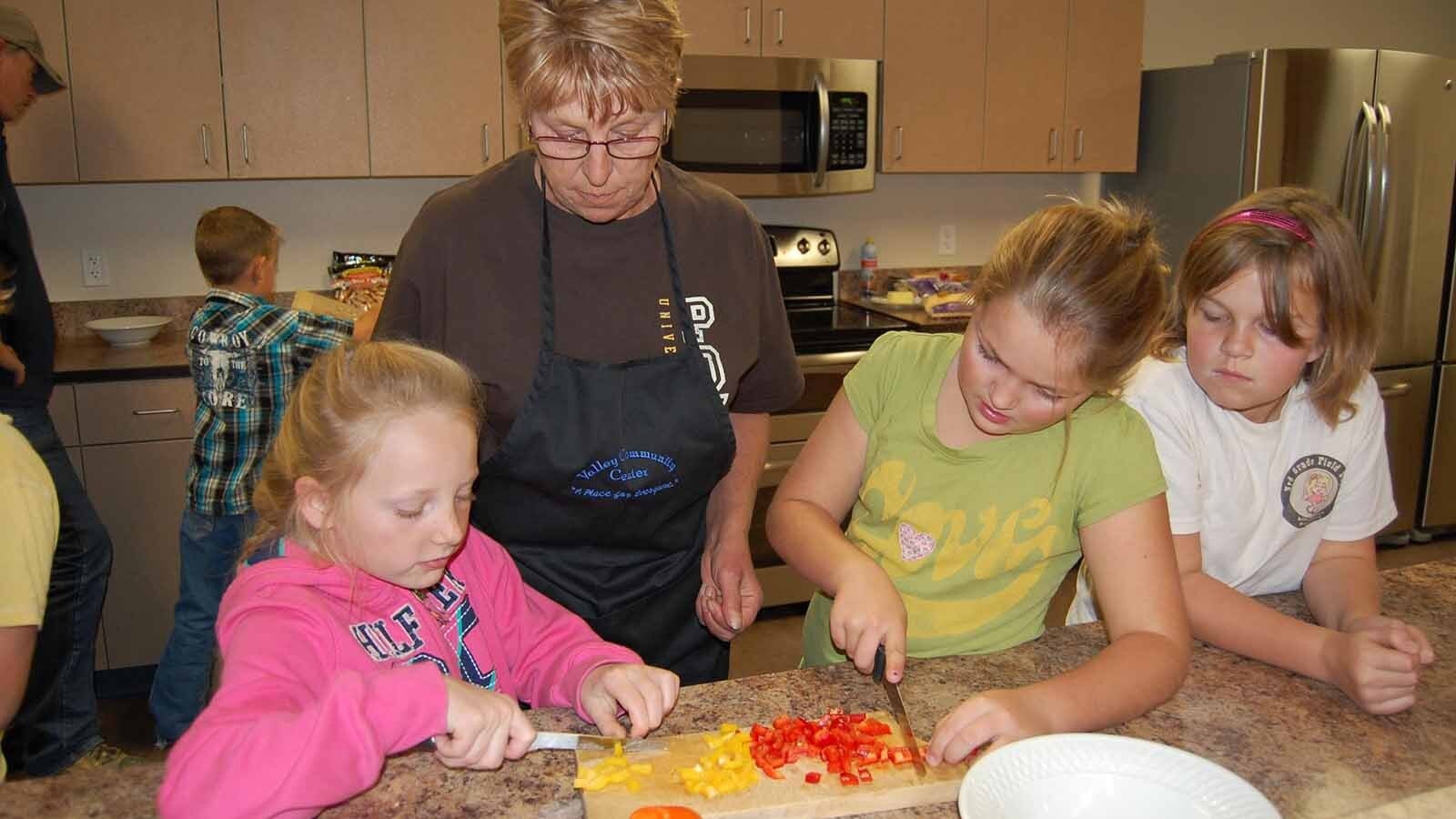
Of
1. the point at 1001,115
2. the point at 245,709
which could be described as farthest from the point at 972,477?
the point at 1001,115

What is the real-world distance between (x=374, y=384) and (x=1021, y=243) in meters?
0.70

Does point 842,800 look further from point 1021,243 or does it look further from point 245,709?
point 1021,243

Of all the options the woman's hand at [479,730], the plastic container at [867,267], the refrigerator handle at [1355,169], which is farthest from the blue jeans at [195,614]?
the refrigerator handle at [1355,169]

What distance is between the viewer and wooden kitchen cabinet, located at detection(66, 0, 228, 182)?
292 centimetres

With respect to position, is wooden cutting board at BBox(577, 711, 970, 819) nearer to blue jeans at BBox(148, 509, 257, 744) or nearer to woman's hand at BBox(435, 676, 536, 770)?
woman's hand at BBox(435, 676, 536, 770)

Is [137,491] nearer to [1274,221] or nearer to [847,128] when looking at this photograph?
[847,128]

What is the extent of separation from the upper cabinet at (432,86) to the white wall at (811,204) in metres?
0.36

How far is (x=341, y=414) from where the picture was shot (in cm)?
113

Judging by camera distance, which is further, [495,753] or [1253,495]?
[1253,495]

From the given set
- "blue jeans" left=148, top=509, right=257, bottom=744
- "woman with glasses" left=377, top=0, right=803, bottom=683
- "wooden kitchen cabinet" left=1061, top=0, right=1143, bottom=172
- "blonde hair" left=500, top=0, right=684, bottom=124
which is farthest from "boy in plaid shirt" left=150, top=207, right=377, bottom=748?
"wooden kitchen cabinet" left=1061, top=0, right=1143, bottom=172

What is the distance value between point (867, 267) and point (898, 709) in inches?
119

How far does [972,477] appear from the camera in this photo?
133 centimetres

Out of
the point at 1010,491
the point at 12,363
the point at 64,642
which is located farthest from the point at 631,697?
the point at 12,363

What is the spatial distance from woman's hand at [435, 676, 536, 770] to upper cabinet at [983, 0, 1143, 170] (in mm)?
3140
